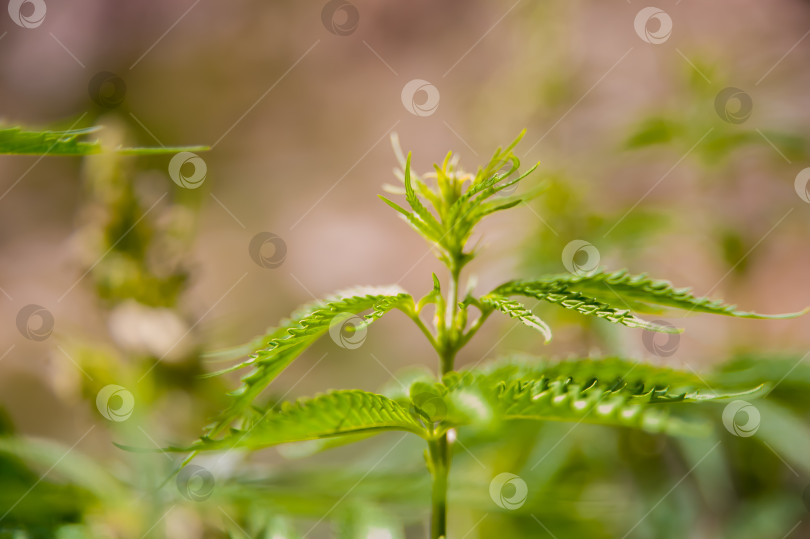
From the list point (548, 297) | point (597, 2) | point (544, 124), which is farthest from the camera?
point (597, 2)

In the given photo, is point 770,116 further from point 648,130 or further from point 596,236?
point 596,236

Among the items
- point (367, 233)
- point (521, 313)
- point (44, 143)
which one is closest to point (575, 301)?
point (521, 313)

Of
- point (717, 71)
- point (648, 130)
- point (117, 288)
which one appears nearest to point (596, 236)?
point (648, 130)

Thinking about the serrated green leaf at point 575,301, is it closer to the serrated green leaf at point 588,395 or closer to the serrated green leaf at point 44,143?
the serrated green leaf at point 588,395

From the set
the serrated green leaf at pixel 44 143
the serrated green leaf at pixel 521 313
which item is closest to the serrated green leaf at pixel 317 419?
the serrated green leaf at pixel 521 313

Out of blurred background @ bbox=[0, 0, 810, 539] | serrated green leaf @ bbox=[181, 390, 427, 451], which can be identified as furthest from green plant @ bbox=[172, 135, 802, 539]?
blurred background @ bbox=[0, 0, 810, 539]

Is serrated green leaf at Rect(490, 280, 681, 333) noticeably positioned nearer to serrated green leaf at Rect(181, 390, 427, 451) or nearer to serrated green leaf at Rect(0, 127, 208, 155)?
serrated green leaf at Rect(181, 390, 427, 451)

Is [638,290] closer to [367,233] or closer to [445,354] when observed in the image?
[445,354]
